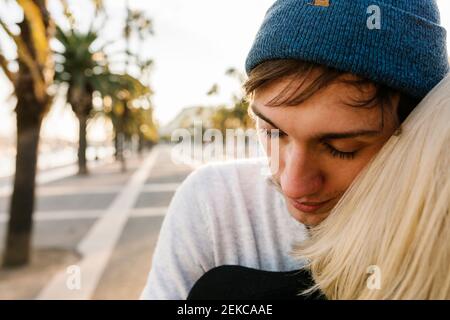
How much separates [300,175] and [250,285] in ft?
1.10

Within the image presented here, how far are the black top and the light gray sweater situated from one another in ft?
0.51

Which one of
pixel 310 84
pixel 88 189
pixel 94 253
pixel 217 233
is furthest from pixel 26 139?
pixel 88 189

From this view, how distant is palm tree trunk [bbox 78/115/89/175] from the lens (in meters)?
19.4

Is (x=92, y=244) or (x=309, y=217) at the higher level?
(x=309, y=217)

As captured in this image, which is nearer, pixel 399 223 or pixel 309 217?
pixel 399 223

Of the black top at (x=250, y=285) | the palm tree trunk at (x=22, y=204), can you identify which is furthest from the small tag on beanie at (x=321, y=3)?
the palm tree trunk at (x=22, y=204)

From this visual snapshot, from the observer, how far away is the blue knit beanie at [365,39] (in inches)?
42.3

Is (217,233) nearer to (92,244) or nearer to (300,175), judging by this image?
(300,175)

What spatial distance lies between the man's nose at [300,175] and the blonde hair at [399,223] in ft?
0.29

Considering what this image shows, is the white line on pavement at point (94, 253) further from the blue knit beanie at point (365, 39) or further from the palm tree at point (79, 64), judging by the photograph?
the palm tree at point (79, 64)

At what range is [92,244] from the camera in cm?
667
